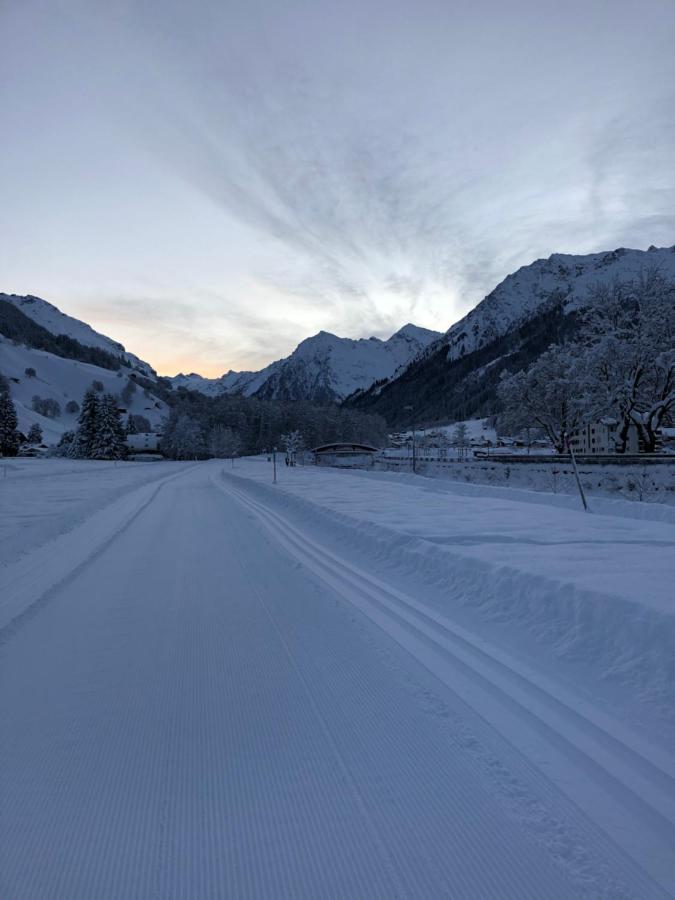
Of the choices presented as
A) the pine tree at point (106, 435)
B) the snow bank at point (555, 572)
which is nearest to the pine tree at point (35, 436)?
the pine tree at point (106, 435)

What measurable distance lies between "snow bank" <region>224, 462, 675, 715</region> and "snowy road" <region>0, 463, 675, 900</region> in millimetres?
724

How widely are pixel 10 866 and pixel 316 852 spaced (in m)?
1.40

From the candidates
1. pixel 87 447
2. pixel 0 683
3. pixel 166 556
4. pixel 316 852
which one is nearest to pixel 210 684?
pixel 0 683

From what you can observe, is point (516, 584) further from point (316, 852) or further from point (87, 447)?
point (87, 447)

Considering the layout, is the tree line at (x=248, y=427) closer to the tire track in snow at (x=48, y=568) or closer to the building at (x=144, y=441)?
the building at (x=144, y=441)

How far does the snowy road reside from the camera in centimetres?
250

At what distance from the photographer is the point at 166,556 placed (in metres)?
10.9

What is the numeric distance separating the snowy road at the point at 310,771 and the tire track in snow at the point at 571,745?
14 millimetres

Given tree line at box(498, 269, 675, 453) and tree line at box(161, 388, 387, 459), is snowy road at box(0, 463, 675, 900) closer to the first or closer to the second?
tree line at box(498, 269, 675, 453)

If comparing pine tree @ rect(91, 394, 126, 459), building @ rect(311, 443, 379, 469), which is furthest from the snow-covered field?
pine tree @ rect(91, 394, 126, 459)

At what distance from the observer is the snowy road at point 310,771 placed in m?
2.50

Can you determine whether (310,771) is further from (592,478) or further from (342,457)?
(342,457)

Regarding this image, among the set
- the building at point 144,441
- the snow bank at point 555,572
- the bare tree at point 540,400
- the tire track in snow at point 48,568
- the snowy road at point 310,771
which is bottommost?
the tire track in snow at point 48,568

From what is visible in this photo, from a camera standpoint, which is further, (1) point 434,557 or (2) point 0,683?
(1) point 434,557
